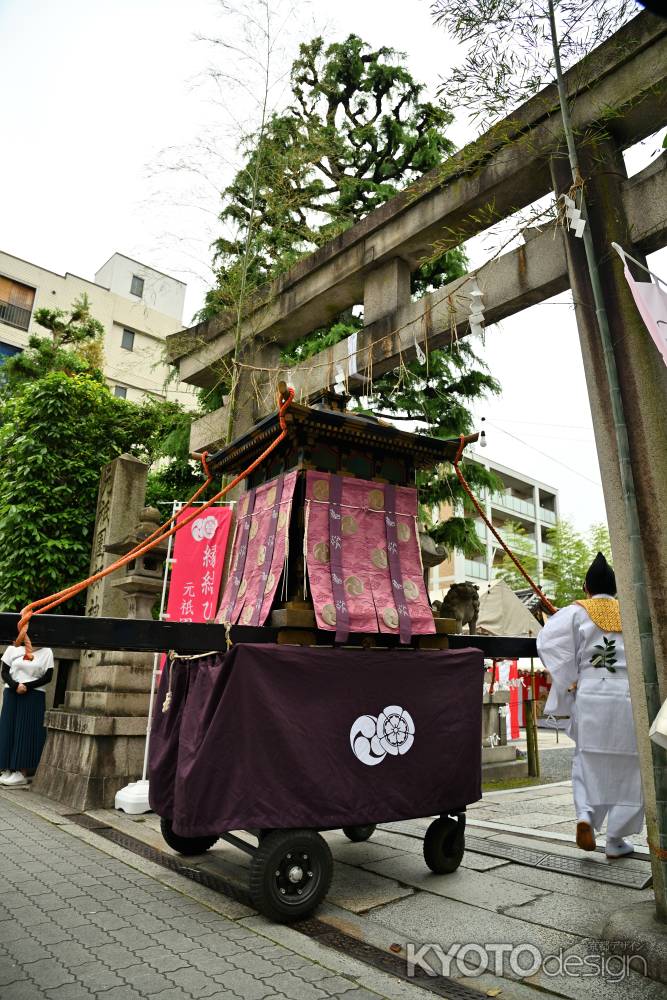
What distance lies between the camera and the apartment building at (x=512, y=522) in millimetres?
34781

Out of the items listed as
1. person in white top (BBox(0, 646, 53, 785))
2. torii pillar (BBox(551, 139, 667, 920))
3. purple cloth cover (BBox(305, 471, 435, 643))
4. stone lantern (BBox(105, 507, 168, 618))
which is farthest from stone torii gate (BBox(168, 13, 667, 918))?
person in white top (BBox(0, 646, 53, 785))

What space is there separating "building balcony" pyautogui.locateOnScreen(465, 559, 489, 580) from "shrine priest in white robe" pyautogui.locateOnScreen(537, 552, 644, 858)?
31.1 meters

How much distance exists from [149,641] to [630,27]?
5537 mm

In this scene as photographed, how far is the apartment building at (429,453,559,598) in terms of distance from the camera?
34.8 meters

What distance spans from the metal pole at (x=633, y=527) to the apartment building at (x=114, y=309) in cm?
2170

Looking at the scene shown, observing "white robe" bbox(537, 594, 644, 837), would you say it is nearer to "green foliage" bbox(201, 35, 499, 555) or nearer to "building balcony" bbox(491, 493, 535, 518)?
"green foliage" bbox(201, 35, 499, 555)

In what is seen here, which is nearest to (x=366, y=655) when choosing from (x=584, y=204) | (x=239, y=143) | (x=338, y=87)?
(x=584, y=204)

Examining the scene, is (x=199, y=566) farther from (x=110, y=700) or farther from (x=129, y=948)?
(x=129, y=948)

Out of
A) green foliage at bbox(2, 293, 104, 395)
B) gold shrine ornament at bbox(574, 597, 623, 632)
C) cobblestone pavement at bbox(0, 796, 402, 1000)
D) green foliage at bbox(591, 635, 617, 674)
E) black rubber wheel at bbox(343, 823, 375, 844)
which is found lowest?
cobblestone pavement at bbox(0, 796, 402, 1000)

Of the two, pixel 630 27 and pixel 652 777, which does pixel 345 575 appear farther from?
pixel 630 27

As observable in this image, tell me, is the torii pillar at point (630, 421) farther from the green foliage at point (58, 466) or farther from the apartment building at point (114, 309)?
the apartment building at point (114, 309)

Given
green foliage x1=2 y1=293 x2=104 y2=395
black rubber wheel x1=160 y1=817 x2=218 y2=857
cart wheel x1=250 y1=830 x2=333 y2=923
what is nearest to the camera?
cart wheel x1=250 y1=830 x2=333 y2=923

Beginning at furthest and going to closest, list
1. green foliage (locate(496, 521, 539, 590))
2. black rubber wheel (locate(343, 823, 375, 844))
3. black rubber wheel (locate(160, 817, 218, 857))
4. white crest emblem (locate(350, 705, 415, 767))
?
green foliage (locate(496, 521, 539, 590)), black rubber wheel (locate(343, 823, 375, 844)), black rubber wheel (locate(160, 817, 218, 857)), white crest emblem (locate(350, 705, 415, 767))

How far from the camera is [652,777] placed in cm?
367
